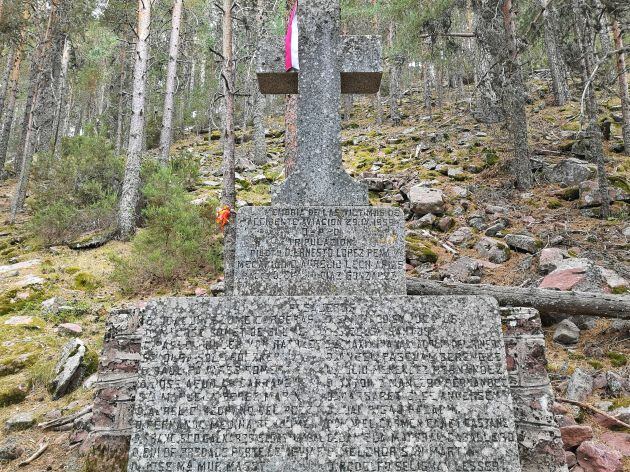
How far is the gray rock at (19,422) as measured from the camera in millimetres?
4309

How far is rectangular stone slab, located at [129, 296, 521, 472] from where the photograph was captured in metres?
2.58

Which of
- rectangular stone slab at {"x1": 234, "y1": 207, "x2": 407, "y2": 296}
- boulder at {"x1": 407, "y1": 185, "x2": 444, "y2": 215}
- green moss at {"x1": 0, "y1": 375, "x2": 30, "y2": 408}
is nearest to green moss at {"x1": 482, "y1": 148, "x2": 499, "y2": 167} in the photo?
boulder at {"x1": 407, "y1": 185, "x2": 444, "y2": 215}

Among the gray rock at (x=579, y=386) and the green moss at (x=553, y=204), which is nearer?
the gray rock at (x=579, y=386)

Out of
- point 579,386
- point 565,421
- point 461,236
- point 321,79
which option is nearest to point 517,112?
point 461,236

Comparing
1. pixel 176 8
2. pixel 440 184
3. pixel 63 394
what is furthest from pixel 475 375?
pixel 176 8

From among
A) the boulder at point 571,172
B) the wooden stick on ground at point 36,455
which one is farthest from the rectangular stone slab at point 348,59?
the boulder at point 571,172

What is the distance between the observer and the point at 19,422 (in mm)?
4324

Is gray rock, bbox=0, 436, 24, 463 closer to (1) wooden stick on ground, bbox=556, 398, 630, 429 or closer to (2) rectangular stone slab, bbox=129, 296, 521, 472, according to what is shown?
(2) rectangular stone slab, bbox=129, 296, 521, 472

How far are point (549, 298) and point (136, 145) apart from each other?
10.4 meters

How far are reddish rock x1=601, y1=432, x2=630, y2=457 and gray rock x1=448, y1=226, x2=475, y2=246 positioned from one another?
4887 millimetres

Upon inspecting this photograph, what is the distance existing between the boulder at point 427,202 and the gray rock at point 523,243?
6.33ft

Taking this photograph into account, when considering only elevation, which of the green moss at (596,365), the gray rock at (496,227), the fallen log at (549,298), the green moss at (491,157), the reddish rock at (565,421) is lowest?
the reddish rock at (565,421)

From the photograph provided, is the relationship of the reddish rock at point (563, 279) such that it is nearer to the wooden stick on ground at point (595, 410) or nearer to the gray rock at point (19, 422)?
the wooden stick on ground at point (595, 410)

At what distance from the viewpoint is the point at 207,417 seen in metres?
2.63
